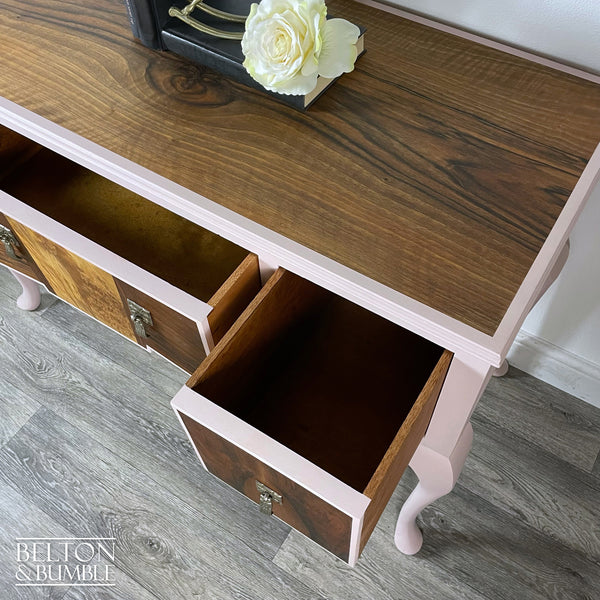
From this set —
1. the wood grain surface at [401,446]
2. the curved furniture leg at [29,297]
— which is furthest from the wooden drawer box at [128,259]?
the curved furniture leg at [29,297]

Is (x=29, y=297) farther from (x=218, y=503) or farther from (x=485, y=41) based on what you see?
(x=485, y=41)

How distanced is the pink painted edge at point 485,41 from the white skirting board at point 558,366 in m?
0.54

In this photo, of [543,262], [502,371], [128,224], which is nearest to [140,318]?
[128,224]

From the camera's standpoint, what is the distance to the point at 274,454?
60cm

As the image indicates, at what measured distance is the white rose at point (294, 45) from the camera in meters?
0.65

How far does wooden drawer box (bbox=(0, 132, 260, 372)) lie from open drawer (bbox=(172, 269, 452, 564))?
44 millimetres

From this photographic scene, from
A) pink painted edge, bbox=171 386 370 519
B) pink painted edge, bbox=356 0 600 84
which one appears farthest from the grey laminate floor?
pink painted edge, bbox=356 0 600 84

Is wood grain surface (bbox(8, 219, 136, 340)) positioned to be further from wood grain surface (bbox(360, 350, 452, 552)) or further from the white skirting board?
the white skirting board

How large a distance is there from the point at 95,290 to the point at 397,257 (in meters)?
0.40

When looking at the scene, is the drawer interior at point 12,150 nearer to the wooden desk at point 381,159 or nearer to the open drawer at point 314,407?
the wooden desk at point 381,159

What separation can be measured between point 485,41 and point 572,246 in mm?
356

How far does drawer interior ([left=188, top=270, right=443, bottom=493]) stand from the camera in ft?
2.60

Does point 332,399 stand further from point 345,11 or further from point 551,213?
point 345,11

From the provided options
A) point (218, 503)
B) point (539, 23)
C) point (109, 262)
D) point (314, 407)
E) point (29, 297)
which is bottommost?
point (218, 503)
